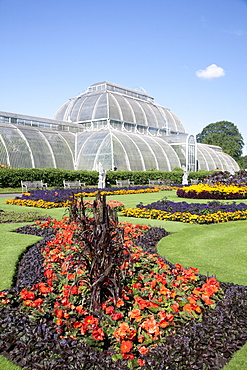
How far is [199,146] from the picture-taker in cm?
5328

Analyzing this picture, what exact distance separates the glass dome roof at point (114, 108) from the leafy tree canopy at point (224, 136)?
25800 millimetres

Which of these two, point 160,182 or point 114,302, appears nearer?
point 114,302

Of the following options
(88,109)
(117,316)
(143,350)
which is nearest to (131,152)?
(88,109)

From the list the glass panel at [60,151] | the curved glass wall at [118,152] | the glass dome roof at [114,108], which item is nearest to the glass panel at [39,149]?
the glass panel at [60,151]

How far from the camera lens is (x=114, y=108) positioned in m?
45.0

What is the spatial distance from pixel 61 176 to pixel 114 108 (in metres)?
20.5

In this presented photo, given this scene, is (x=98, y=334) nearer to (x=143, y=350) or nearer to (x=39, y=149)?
(x=143, y=350)

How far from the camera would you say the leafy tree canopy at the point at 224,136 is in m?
78.7

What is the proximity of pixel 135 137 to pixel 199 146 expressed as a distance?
16.8 m

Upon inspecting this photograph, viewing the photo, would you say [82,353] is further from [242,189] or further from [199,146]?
[199,146]

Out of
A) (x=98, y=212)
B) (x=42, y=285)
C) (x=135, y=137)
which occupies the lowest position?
(x=42, y=285)

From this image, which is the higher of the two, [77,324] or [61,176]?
[61,176]

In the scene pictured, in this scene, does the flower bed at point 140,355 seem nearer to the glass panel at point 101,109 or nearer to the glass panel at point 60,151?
the glass panel at point 60,151

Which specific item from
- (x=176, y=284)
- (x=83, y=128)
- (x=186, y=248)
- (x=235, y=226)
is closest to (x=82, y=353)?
(x=176, y=284)
